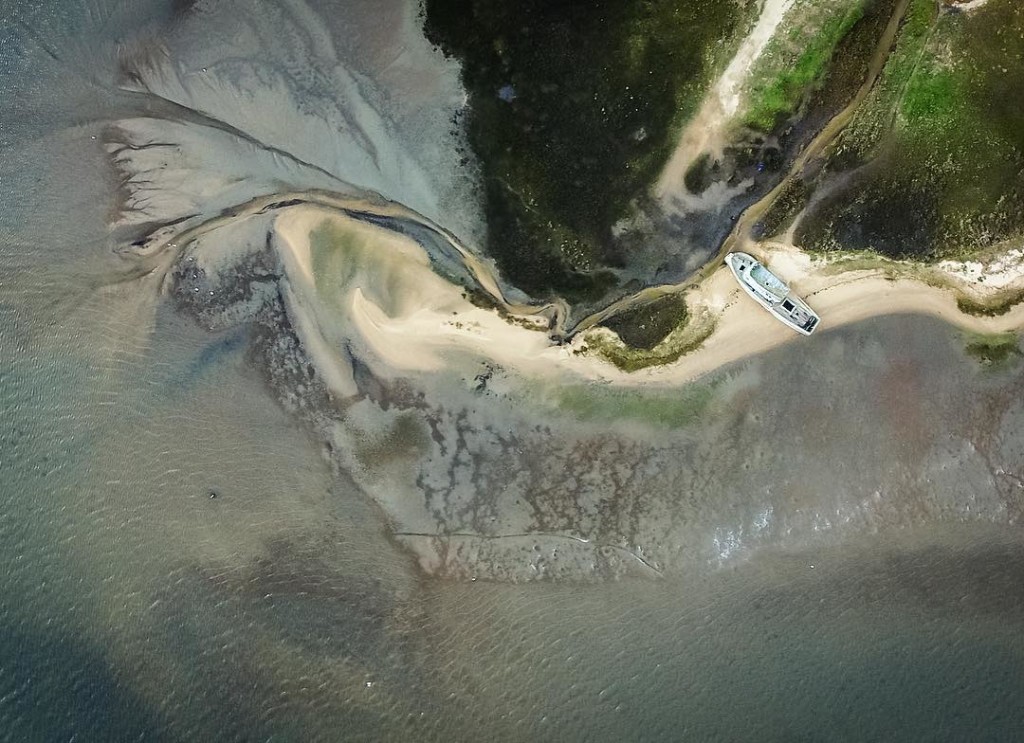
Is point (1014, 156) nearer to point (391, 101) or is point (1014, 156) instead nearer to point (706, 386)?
point (706, 386)

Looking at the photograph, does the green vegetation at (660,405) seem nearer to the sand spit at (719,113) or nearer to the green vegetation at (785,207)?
the green vegetation at (785,207)

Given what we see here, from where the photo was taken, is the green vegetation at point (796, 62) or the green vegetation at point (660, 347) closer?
the green vegetation at point (796, 62)

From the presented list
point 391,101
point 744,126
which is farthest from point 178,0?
point 744,126

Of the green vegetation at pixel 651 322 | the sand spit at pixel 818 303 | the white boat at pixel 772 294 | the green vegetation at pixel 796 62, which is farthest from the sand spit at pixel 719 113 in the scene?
the green vegetation at pixel 651 322

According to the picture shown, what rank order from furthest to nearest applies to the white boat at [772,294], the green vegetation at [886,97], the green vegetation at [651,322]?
the green vegetation at [651,322], the green vegetation at [886,97], the white boat at [772,294]

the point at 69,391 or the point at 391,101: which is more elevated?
the point at 391,101

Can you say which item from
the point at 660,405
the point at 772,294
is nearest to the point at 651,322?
the point at 660,405
